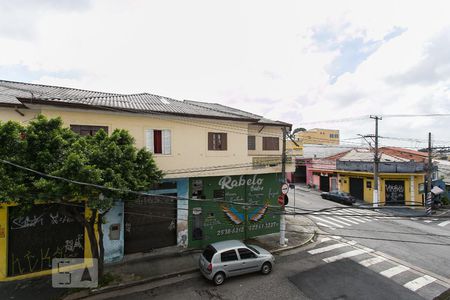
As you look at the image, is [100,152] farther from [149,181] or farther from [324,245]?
[324,245]

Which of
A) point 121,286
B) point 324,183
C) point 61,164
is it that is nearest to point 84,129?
point 61,164

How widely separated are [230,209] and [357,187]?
25039 mm

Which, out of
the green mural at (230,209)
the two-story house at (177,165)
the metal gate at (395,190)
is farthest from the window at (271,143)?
the metal gate at (395,190)

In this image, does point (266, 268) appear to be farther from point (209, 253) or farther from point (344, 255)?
point (344, 255)

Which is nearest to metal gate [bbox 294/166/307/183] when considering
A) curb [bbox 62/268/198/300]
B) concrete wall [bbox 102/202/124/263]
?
curb [bbox 62/268/198/300]

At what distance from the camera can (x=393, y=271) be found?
12289 mm

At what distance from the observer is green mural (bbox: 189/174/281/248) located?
1509cm

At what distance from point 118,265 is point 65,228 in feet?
11.1

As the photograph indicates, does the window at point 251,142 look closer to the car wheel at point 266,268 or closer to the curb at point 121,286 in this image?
the car wheel at point 266,268

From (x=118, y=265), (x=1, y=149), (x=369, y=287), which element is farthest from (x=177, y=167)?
(x=369, y=287)

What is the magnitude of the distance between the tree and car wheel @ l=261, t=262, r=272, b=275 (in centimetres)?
724

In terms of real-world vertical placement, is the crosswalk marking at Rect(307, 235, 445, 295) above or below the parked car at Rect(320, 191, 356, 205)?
below

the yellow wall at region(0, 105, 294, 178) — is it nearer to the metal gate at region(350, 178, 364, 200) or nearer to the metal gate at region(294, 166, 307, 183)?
the metal gate at region(350, 178, 364, 200)

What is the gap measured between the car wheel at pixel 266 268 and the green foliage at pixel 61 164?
7254mm
